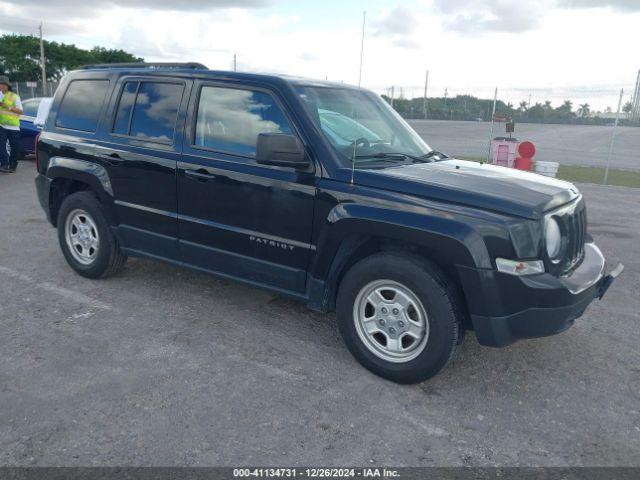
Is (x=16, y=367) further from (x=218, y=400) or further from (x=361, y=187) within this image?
(x=361, y=187)

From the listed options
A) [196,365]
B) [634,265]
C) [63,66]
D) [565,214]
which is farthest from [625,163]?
[63,66]

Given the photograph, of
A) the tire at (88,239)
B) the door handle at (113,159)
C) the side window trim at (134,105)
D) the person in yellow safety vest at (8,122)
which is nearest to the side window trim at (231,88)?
the side window trim at (134,105)

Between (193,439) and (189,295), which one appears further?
(189,295)

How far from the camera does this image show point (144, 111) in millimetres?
4590

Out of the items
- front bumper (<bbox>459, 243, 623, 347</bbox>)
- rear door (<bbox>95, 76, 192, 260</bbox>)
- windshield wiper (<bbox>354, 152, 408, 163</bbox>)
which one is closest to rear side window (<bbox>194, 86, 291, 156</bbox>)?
rear door (<bbox>95, 76, 192, 260</bbox>)

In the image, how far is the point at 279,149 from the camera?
3.52 m

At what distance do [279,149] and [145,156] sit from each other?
1504 millimetres

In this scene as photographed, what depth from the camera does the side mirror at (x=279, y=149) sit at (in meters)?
3.52

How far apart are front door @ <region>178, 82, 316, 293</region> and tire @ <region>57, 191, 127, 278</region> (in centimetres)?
99

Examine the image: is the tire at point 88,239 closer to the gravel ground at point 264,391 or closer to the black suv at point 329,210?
the black suv at point 329,210

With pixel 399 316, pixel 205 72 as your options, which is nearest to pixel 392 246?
pixel 399 316

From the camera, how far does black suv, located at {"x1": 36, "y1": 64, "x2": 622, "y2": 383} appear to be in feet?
10.4

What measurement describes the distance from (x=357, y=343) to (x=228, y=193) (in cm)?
144

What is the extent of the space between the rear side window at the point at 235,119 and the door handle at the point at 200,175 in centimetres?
20
